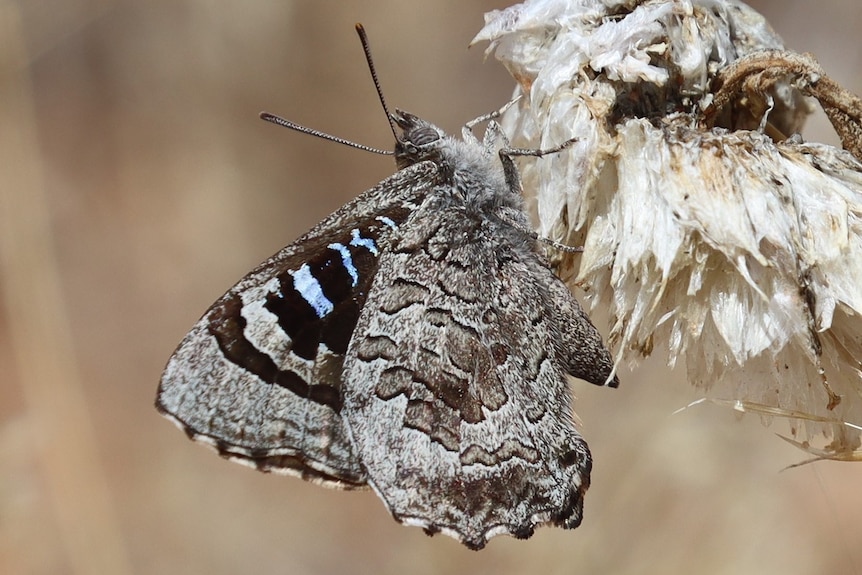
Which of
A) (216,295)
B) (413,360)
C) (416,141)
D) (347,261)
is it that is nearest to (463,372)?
(413,360)

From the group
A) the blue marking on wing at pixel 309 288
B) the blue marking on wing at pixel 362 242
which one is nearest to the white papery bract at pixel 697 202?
the blue marking on wing at pixel 362 242

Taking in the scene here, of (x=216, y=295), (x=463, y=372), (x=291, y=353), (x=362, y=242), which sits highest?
(x=362, y=242)

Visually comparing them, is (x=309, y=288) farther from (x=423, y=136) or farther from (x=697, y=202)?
(x=697, y=202)

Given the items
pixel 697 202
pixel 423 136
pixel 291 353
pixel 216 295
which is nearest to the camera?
pixel 697 202

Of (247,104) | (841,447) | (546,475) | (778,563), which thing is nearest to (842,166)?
(841,447)

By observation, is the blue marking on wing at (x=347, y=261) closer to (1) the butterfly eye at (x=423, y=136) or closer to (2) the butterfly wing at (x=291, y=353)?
(2) the butterfly wing at (x=291, y=353)

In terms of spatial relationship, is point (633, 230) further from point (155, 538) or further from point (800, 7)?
point (155, 538)

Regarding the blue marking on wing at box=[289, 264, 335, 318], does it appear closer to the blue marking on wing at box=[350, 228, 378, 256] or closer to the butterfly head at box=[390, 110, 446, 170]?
the blue marking on wing at box=[350, 228, 378, 256]

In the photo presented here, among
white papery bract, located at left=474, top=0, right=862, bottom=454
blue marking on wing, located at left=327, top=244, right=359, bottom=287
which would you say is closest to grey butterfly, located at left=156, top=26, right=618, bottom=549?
blue marking on wing, located at left=327, top=244, right=359, bottom=287
